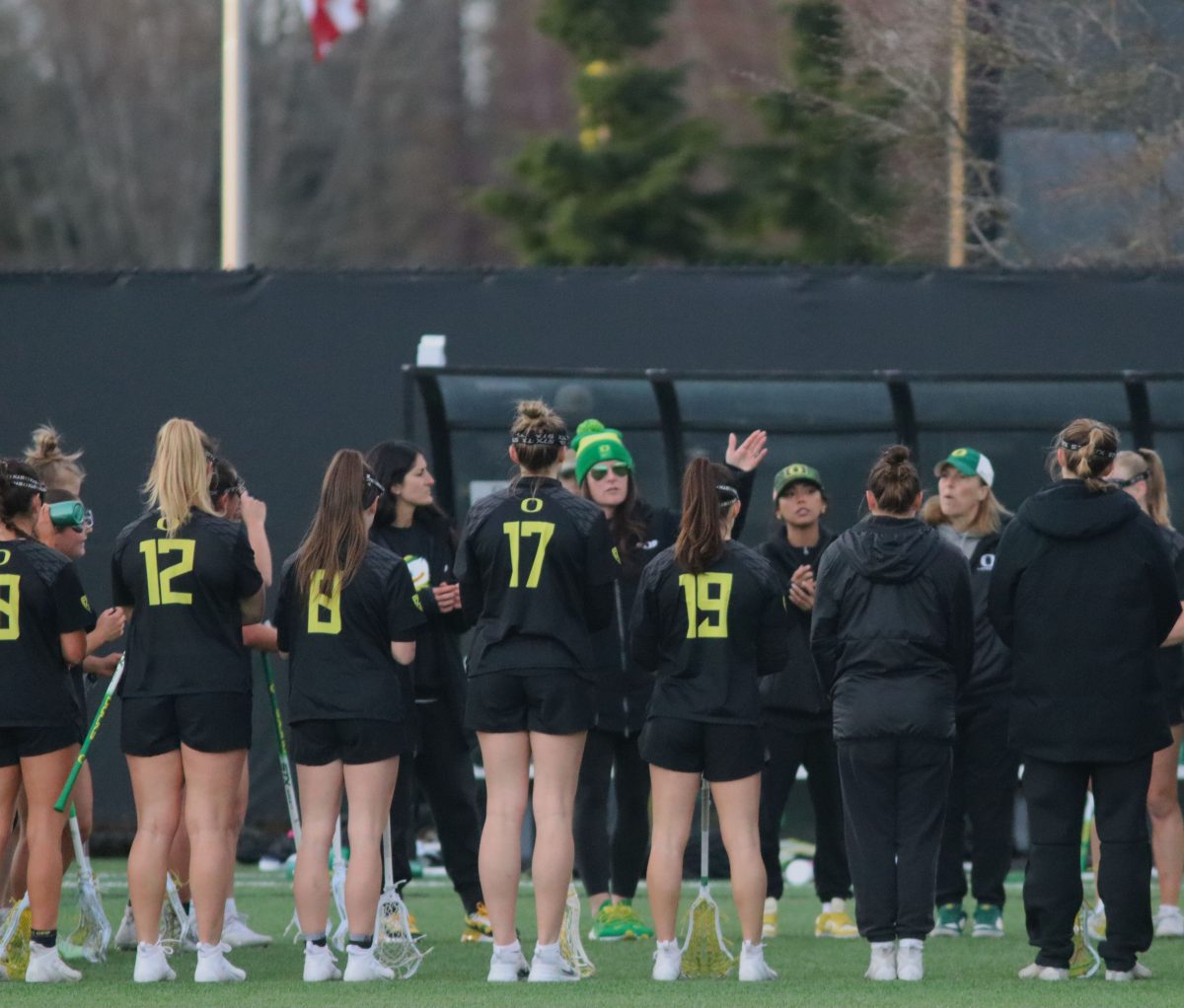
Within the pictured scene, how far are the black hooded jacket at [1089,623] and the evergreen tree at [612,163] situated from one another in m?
11.6

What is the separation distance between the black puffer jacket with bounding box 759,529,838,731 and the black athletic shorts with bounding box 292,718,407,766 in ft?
6.40

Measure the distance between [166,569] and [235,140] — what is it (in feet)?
26.6

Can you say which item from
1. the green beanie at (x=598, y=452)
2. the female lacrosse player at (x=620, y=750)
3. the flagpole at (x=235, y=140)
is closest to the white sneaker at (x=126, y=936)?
the female lacrosse player at (x=620, y=750)

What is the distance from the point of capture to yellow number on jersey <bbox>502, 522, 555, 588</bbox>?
7.52 meters

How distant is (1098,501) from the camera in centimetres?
743

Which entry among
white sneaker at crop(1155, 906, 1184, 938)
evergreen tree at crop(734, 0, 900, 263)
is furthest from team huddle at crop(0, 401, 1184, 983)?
evergreen tree at crop(734, 0, 900, 263)

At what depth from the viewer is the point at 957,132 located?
43.2 ft

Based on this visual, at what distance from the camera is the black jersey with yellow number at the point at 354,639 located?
24.6ft

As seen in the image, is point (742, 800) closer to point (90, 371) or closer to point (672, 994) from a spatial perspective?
point (672, 994)

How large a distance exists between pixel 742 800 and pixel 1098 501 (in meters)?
1.58

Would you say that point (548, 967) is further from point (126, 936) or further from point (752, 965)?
point (126, 936)

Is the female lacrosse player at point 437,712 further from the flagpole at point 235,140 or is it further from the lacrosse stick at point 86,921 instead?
the flagpole at point 235,140

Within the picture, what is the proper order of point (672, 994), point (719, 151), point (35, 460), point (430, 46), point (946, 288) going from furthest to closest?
point (430, 46) → point (719, 151) → point (946, 288) → point (35, 460) → point (672, 994)

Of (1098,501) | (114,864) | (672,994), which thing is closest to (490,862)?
(672,994)
